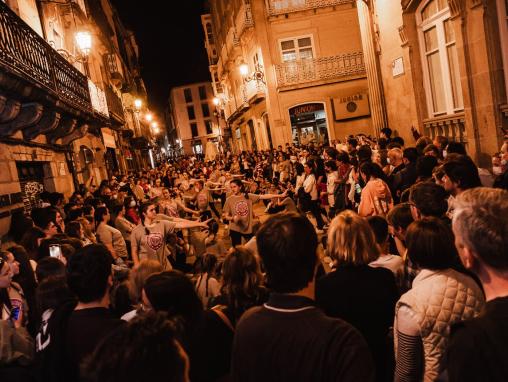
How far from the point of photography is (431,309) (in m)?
2.64

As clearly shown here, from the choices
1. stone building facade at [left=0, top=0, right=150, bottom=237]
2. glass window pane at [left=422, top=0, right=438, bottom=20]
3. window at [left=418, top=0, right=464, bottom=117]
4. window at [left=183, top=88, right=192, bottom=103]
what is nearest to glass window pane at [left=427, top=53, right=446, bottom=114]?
window at [left=418, top=0, right=464, bottom=117]

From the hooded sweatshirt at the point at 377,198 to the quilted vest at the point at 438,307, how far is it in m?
3.84

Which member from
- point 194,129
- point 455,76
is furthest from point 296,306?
point 194,129

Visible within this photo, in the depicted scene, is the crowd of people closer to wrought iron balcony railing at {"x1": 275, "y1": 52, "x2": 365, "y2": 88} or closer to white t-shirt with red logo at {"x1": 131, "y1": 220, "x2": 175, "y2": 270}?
white t-shirt with red logo at {"x1": 131, "y1": 220, "x2": 175, "y2": 270}

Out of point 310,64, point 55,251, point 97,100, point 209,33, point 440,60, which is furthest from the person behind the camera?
point 209,33

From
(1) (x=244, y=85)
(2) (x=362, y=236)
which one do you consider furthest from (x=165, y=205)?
(1) (x=244, y=85)

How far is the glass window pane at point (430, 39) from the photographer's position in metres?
11.2

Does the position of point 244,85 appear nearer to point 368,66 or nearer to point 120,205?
point 368,66

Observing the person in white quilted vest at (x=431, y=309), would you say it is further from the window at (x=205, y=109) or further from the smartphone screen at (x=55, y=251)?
the window at (x=205, y=109)

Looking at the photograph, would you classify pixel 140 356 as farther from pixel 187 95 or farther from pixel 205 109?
pixel 187 95

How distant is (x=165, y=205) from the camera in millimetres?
10375

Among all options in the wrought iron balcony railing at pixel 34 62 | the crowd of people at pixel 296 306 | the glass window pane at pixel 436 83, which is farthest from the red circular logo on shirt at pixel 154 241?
the glass window pane at pixel 436 83

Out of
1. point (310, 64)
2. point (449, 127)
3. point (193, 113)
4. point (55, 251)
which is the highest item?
point (193, 113)

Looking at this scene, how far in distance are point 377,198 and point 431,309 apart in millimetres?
4005
